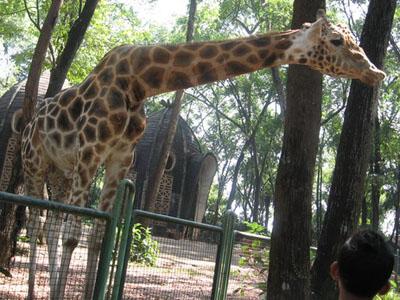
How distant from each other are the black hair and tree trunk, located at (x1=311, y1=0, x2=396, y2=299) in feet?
14.0

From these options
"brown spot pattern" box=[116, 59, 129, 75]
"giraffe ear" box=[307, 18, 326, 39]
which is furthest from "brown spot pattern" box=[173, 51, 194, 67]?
"giraffe ear" box=[307, 18, 326, 39]

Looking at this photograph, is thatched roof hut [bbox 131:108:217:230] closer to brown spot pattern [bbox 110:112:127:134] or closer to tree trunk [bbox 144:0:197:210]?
tree trunk [bbox 144:0:197:210]

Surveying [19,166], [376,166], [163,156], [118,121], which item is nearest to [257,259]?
[118,121]

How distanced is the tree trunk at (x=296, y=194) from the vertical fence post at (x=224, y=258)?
0.59 metres

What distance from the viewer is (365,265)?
2.15m

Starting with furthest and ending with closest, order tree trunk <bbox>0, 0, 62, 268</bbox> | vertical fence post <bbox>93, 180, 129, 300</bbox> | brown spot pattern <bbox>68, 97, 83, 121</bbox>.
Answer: tree trunk <bbox>0, 0, 62, 268</bbox> < brown spot pattern <bbox>68, 97, 83, 121</bbox> < vertical fence post <bbox>93, 180, 129, 300</bbox>

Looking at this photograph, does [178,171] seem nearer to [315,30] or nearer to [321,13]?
[321,13]

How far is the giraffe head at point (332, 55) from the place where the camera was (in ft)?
18.2

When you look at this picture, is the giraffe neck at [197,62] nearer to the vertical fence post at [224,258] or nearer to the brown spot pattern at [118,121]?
the brown spot pattern at [118,121]

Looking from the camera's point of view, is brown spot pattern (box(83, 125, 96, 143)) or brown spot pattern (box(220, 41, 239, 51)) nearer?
brown spot pattern (box(83, 125, 96, 143))

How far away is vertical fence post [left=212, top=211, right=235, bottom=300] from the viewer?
→ 211 inches

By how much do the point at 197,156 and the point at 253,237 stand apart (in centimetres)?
1784

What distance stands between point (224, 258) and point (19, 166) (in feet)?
12.4

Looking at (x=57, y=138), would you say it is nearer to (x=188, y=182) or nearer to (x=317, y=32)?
(x=317, y=32)
